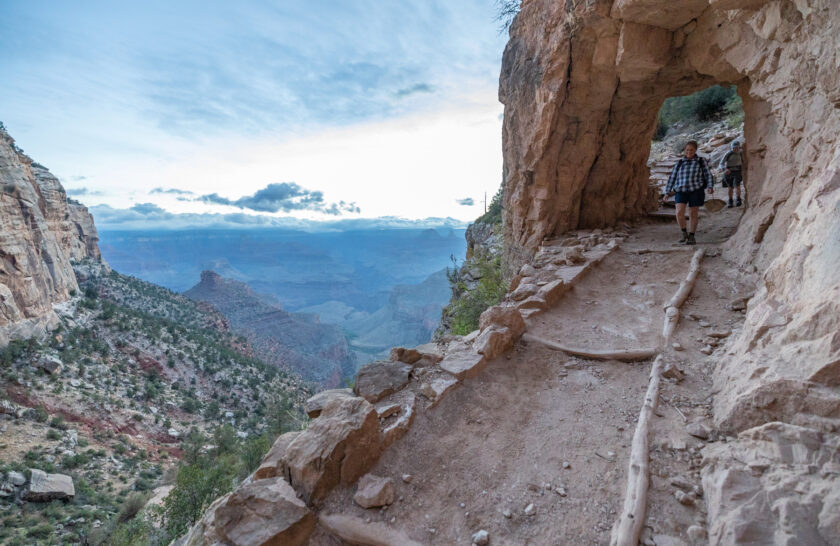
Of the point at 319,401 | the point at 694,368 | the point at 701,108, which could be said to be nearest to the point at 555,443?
the point at 694,368

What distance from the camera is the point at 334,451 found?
100 inches

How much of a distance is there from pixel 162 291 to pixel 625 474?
6136 cm

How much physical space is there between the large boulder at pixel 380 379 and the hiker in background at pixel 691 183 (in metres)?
5.81

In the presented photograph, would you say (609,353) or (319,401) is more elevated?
(609,353)

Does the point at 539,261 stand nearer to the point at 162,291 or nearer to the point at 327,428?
the point at 327,428

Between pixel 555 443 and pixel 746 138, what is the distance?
6.41 m

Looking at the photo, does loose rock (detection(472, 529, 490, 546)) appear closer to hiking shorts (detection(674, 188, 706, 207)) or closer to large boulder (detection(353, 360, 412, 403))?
large boulder (detection(353, 360, 412, 403))

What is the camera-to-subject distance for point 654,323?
4469 mm

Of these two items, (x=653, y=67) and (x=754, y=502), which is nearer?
(x=754, y=502)

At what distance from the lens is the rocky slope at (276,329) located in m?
86.1

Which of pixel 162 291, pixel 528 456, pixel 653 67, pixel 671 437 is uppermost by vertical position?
pixel 653 67

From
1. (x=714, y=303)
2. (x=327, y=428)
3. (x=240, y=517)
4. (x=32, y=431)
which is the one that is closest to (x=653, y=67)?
(x=714, y=303)

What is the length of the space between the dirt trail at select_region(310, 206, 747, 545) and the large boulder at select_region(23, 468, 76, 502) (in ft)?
79.3

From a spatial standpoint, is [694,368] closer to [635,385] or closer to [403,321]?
[635,385]
